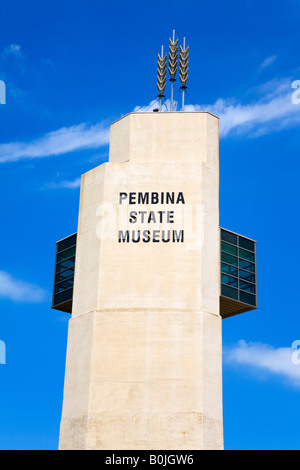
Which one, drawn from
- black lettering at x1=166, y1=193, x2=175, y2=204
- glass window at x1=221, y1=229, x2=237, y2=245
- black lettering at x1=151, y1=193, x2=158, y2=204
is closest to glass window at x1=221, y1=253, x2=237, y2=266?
glass window at x1=221, y1=229, x2=237, y2=245

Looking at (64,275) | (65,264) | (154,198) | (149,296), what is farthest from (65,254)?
(149,296)

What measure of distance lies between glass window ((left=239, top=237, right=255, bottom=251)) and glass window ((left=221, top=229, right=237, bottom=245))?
0.85m

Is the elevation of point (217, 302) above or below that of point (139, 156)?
below

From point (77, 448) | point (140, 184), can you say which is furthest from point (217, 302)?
point (77, 448)

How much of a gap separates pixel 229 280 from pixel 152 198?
9.14 metres

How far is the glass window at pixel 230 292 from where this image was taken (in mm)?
60750

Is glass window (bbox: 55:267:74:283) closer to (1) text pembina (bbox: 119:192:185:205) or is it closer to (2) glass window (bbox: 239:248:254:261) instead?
(1) text pembina (bbox: 119:192:185:205)

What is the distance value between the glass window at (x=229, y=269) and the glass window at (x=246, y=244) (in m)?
2.64

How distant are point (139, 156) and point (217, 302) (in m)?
14.1

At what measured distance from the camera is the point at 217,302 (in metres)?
59.2

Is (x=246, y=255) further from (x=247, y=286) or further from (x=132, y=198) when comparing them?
(x=132, y=198)

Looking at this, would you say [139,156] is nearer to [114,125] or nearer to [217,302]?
[114,125]

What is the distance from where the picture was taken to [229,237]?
6328 centimetres
